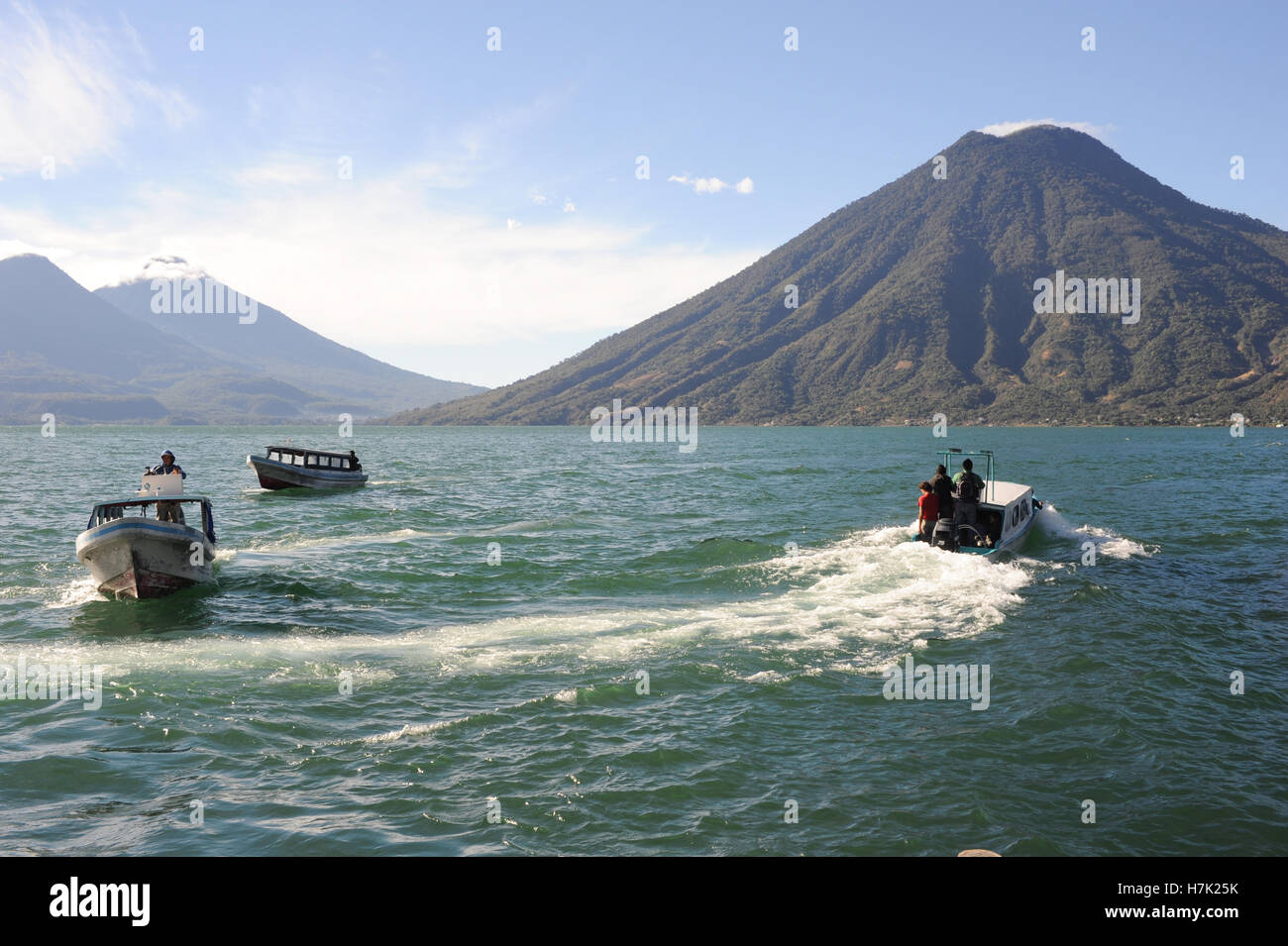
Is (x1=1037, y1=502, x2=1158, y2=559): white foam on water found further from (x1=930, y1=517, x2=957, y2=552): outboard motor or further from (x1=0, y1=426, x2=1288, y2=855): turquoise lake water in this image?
(x1=930, y1=517, x2=957, y2=552): outboard motor

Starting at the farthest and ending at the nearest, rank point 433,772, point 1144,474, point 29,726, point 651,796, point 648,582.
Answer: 1. point 1144,474
2. point 648,582
3. point 29,726
4. point 433,772
5. point 651,796

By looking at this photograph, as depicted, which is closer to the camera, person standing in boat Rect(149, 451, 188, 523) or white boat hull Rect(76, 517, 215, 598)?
white boat hull Rect(76, 517, 215, 598)

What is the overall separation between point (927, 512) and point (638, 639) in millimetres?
12122

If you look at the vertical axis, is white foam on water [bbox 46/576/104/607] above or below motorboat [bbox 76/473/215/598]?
below

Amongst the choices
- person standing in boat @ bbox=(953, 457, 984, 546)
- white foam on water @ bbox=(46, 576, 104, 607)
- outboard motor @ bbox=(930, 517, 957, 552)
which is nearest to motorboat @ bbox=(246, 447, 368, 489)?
white foam on water @ bbox=(46, 576, 104, 607)

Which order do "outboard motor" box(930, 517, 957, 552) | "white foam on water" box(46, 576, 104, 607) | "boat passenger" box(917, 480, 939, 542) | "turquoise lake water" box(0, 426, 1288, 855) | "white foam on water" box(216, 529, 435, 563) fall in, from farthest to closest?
"white foam on water" box(216, 529, 435, 563), "boat passenger" box(917, 480, 939, 542), "outboard motor" box(930, 517, 957, 552), "white foam on water" box(46, 576, 104, 607), "turquoise lake water" box(0, 426, 1288, 855)

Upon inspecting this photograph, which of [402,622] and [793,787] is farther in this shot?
[402,622]

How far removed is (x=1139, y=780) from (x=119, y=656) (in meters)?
18.3

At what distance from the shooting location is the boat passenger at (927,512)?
25.0m

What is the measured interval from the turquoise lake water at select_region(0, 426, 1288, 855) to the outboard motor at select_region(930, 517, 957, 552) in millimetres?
523

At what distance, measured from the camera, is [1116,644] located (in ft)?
55.3

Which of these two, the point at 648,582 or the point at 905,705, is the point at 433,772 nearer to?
the point at 905,705

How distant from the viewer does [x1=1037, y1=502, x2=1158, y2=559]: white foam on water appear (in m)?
27.8

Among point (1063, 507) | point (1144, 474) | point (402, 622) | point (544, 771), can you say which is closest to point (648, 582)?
point (402, 622)
